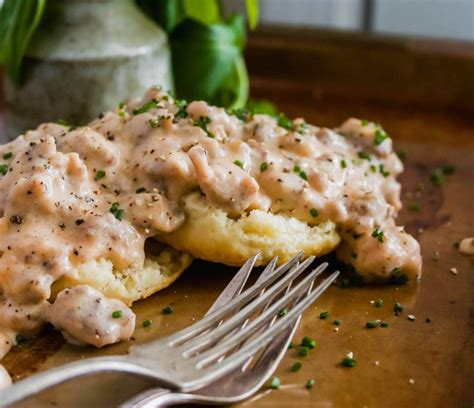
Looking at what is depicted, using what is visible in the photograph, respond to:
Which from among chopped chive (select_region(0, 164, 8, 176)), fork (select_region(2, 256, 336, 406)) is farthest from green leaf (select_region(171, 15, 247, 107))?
fork (select_region(2, 256, 336, 406))

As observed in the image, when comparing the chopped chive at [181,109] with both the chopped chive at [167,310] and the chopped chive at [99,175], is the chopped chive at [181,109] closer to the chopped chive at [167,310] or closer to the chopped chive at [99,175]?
the chopped chive at [99,175]

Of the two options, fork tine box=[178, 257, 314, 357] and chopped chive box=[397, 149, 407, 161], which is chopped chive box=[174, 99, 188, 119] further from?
chopped chive box=[397, 149, 407, 161]

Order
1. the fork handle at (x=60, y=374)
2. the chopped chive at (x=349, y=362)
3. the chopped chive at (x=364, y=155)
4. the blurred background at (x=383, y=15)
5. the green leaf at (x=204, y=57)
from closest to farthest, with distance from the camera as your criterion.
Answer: the fork handle at (x=60, y=374) → the chopped chive at (x=349, y=362) → the chopped chive at (x=364, y=155) → the green leaf at (x=204, y=57) → the blurred background at (x=383, y=15)

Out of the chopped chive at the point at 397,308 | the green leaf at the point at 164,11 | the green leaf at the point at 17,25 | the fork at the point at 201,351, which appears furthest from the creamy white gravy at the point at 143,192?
the green leaf at the point at 164,11

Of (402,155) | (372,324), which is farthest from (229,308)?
(402,155)

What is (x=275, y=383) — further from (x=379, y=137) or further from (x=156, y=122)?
(x=379, y=137)
